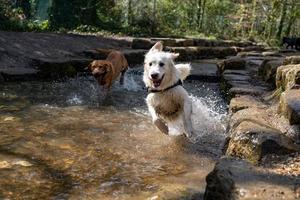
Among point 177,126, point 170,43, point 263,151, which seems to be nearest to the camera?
point 263,151

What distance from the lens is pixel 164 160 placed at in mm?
4770

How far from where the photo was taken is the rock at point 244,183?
2811 mm

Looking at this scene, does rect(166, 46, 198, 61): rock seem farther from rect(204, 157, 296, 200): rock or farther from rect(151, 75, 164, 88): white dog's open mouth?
rect(204, 157, 296, 200): rock

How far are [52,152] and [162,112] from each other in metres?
2.03

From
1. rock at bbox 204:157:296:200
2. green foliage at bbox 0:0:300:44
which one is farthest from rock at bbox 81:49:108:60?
rock at bbox 204:157:296:200

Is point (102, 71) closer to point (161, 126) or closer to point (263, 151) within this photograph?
point (161, 126)

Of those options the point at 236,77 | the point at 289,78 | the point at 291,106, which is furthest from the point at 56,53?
the point at 291,106

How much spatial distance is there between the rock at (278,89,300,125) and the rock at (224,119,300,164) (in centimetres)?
33

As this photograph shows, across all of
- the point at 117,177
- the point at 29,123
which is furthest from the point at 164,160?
the point at 29,123

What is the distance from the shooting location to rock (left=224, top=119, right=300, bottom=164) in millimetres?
3838

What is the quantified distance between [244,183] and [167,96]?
10.8 feet

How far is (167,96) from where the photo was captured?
618cm

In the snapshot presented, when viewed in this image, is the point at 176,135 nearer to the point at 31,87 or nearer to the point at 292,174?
the point at 292,174

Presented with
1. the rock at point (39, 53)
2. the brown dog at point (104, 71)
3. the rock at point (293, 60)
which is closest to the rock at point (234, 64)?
the brown dog at point (104, 71)
